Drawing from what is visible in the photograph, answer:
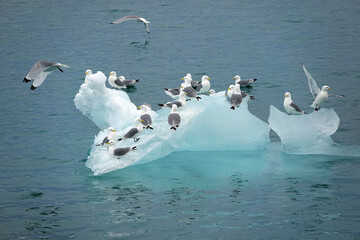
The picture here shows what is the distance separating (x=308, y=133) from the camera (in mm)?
19094

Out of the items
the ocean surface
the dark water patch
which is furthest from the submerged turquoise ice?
the dark water patch

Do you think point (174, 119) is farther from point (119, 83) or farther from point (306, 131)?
point (119, 83)

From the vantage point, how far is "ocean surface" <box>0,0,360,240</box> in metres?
15.3

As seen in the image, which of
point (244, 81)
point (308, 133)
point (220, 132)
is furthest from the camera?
point (244, 81)

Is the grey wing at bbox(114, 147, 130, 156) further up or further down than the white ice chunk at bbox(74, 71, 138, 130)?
further down

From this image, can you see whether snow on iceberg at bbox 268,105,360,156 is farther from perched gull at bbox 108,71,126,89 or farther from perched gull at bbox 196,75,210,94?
perched gull at bbox 108,71,126,89

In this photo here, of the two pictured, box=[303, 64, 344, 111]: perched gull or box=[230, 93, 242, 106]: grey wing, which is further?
box=[303, 64, 344, 111]: perched gull

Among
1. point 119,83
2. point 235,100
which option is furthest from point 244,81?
point 235,100

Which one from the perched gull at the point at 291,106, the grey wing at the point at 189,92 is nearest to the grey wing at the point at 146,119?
the grey wing at the point at 189,92

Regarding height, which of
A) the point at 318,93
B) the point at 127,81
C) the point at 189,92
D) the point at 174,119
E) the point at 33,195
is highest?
the point at 127,81

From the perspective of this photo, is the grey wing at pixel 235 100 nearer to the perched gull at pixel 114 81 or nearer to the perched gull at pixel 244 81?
the perched gull at pixel 244 81

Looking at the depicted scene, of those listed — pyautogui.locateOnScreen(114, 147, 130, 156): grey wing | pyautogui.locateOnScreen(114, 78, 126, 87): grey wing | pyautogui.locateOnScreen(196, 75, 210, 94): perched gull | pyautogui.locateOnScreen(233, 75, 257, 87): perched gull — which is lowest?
pyautogui.locateOnScreen(114, 147, 130, 156): grey wing

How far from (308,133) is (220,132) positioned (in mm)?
2487

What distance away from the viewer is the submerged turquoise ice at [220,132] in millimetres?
18781
